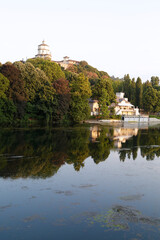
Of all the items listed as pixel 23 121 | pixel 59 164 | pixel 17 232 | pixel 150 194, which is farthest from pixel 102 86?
pixel 17 232

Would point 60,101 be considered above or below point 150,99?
below

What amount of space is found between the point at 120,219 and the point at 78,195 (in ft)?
7.74

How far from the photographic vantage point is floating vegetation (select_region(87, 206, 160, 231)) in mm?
7219

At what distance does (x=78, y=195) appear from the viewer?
375 inches

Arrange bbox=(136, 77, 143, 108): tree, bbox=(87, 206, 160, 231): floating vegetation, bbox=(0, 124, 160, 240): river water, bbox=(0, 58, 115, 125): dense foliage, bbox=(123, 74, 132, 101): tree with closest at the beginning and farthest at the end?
1. bbox=(0, 124, 160, 240): river water
2. bbox=(87, 206, 160, 231): floating vegetation
3. bbox=(0, 58, 115, 125): dense foliage
4. bbox=(136, 77, 143, 108): tree
5. bbox=(123, 74, 132, 101): tree

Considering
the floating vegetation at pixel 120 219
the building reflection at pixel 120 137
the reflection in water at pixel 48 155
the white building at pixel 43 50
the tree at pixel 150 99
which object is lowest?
the floating vegetation at pixel 120 219

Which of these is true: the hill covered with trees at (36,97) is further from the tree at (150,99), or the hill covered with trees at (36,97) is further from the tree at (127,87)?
the tree at (127,87)

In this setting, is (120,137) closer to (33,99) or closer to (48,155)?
(48,155)

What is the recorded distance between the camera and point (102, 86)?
56844mm

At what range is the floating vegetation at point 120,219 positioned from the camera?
7.22 meters

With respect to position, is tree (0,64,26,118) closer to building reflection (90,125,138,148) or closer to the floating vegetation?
building reflection (90,125,138,148)

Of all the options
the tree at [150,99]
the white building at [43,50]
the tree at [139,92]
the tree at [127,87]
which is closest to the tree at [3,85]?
the tree at [150,99]

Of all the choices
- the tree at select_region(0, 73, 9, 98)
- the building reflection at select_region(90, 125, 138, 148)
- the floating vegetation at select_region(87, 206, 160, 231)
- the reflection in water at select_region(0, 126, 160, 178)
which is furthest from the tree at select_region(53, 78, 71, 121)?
the floating vegetation at select_region(87, 206, 160, 231)

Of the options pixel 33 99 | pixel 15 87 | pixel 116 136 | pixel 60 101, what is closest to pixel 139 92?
pixel 60 101
